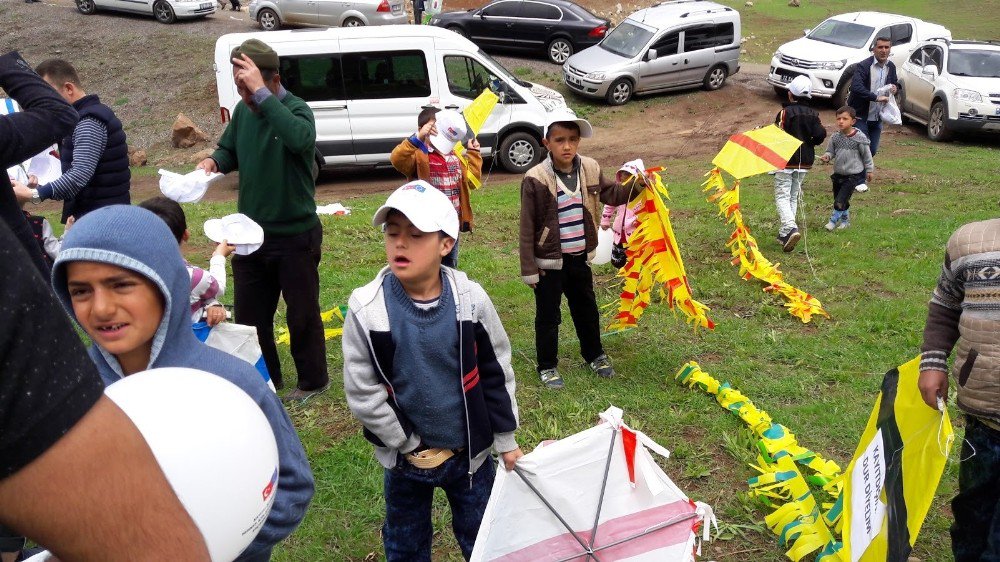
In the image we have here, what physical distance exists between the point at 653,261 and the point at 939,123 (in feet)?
40.2

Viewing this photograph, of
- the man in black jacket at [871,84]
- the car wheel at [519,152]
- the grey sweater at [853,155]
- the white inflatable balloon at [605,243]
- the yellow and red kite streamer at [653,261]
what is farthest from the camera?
the car wheel at [519,152]

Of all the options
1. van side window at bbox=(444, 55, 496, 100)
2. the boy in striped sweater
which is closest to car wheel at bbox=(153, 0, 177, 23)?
van side window at bbox=(444, 55, 496, 100)

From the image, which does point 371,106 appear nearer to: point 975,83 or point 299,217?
point 299,217

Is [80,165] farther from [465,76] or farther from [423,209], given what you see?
[465,76]

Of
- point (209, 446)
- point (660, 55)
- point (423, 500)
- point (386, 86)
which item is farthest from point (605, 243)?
point (660, 55)

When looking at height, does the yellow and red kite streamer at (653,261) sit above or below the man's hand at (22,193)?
below

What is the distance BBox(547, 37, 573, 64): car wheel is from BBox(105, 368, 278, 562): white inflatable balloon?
20.3 meters

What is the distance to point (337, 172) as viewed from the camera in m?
14.9

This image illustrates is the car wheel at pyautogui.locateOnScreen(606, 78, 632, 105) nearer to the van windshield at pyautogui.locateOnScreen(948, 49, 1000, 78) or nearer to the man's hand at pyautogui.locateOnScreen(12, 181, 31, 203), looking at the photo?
the van windshield at pyautogui.locateOnScreen(948, 49, 1000, 78)

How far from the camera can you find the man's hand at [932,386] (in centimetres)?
300

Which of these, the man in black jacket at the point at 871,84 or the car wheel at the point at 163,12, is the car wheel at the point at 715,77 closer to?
the man in black jacket at the point at 871,84

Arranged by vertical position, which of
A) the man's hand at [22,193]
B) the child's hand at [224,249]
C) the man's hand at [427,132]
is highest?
the man's hand at [22,193]

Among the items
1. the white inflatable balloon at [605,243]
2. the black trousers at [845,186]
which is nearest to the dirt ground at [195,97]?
the black trousers at [845,186]

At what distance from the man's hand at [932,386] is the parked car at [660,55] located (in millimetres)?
15117
